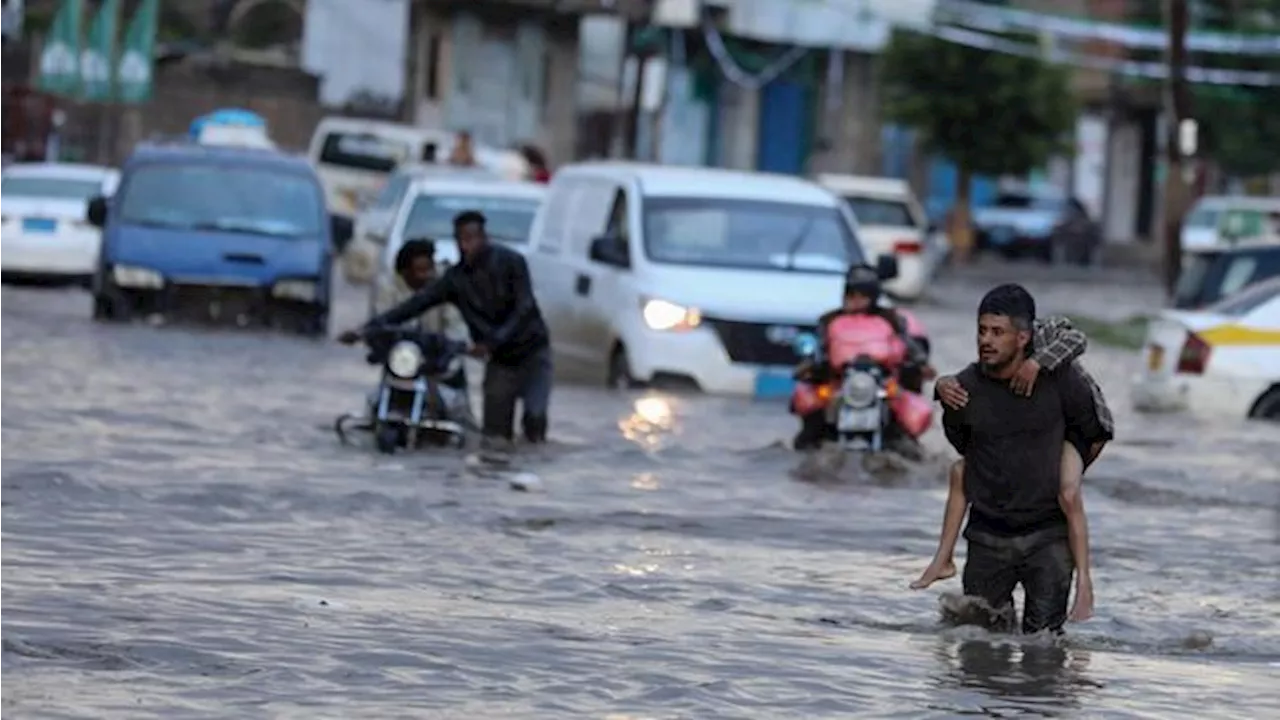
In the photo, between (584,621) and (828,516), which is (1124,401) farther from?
(584,621)

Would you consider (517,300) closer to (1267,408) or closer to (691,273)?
(691,273)

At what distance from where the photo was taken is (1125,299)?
178 ft

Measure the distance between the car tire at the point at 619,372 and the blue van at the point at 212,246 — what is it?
212 inches

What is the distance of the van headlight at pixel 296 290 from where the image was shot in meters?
28.3

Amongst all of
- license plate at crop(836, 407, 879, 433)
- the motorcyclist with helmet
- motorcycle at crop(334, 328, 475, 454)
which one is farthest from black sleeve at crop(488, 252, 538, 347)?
license plate at crop(836, 407, 879, 433)

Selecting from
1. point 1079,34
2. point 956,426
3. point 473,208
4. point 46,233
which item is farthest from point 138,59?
point 956,426

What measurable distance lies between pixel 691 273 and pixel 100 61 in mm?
35881

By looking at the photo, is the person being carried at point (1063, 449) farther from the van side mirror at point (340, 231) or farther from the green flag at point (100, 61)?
the green flag at point (100, 61)

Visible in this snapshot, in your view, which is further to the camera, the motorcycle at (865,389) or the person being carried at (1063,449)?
the motorcycle at (865,389)

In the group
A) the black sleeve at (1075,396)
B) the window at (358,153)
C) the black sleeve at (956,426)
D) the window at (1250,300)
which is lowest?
the window at (358,153)

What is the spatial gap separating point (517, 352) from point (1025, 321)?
788 centimetres

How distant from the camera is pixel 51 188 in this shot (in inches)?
1460

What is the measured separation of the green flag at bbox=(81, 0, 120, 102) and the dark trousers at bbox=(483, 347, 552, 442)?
39.6 meters

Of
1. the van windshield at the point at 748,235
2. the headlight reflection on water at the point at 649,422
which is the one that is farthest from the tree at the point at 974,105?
the headlight reflection on water at the point at 649,422
